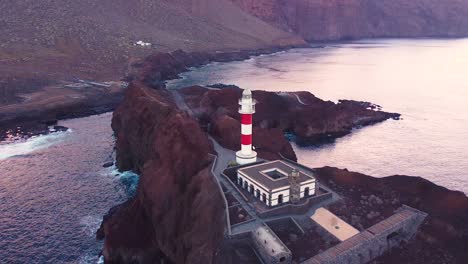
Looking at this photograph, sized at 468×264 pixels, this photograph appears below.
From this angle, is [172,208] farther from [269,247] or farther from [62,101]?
[62,101]

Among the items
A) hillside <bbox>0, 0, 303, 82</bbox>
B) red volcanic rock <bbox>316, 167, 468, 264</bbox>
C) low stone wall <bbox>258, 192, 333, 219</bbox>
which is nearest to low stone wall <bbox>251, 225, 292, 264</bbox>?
low stone wall <bbox>258, 192, 333, 219</bbox>

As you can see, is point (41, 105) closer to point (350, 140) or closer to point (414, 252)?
point (350, 140)

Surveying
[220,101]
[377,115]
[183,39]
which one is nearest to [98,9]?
[183,39]

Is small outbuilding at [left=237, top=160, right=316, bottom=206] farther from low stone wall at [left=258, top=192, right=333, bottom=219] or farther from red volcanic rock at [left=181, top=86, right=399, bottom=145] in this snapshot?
red volcanic rock at [left=181, top=86, right=399, bottom=145]

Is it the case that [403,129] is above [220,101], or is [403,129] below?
below

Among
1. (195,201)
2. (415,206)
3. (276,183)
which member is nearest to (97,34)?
(195,201)

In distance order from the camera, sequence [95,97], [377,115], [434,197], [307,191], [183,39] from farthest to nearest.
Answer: [183,39] → [95,97] → [377,115] → [434,197] → [307,191]

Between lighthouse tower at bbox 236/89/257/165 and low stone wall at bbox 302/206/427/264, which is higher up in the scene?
lighthouse tower at bbox 236/89/257/165
